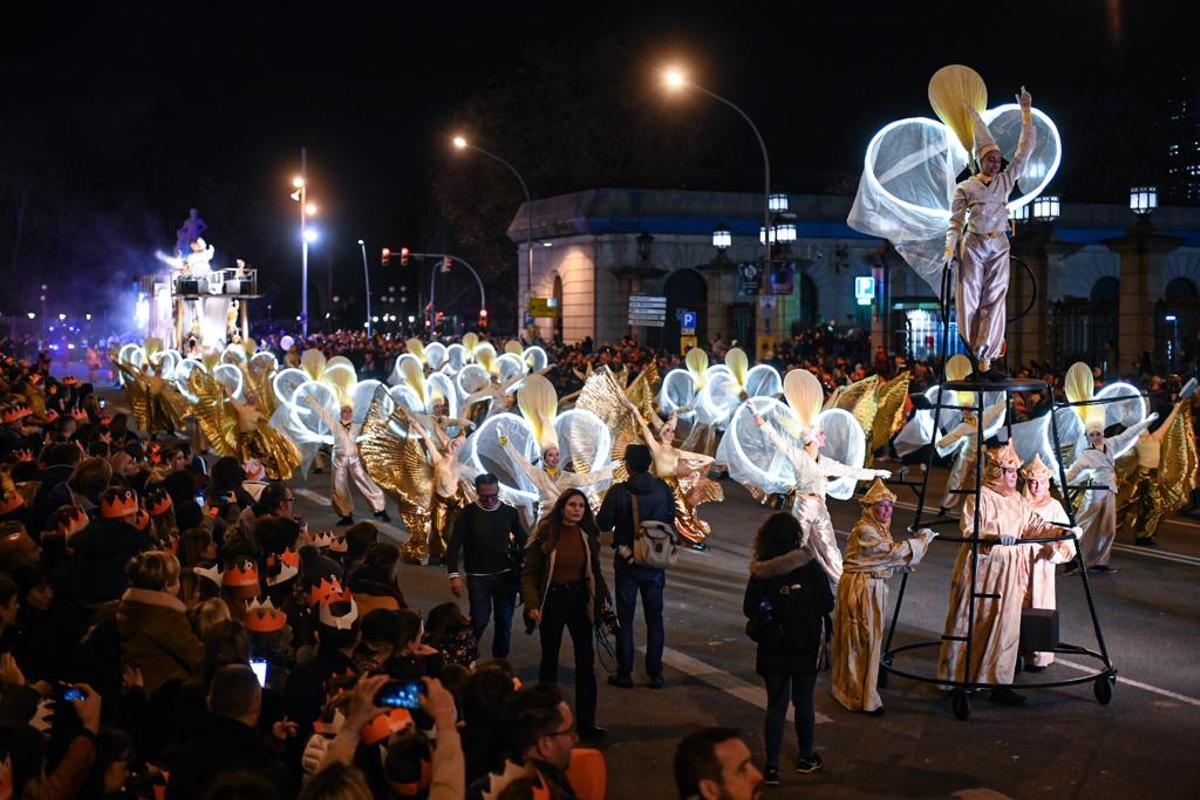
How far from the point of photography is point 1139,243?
26.7m

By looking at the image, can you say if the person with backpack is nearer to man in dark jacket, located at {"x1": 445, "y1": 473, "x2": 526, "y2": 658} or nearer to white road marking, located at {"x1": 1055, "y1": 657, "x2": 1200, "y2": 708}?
man in dark jacket, located at {"x1": 445, "y1": 473, "x2": 526, "y2": 658}

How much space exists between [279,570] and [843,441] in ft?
21.2

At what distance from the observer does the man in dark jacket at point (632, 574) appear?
32.0 ft

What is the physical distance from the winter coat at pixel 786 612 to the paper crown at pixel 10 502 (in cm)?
451

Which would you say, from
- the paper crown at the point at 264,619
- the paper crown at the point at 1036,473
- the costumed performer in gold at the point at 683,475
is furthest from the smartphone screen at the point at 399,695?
the costumed performer in gold at the point at 683,475

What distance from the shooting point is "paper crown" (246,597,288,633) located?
6641mm

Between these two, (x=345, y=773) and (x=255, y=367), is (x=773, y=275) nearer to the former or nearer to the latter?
(x=255, y=367)

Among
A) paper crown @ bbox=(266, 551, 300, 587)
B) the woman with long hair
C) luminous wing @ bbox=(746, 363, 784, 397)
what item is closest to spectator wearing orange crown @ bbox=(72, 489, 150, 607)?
paper crown @ bbox=(266, 551, 300, 587)

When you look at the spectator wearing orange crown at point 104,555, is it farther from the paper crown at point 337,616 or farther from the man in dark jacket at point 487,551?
the man in dark jacket at point 487,551

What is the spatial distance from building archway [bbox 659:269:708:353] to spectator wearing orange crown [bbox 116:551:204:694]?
40.3 metres

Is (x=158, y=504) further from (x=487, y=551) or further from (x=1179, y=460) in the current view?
(x=1179, y=460)

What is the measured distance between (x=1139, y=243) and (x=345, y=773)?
2534cm

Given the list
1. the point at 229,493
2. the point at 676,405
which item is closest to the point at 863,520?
the point at 229,493

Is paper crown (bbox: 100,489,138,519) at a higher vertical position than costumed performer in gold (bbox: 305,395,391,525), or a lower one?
higher
